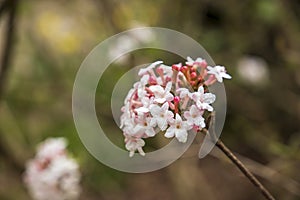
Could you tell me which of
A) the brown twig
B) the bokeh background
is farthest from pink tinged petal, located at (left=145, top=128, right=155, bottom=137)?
the bokeh background

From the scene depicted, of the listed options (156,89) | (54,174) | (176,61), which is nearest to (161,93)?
(156,89)

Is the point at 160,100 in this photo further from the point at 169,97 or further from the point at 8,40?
the point at 8,40

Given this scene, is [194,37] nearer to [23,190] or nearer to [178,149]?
[178,149]

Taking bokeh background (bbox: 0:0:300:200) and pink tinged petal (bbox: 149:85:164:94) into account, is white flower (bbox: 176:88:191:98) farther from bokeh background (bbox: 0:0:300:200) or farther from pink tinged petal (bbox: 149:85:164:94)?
bokeh background (bbox: 0:0:300:200)

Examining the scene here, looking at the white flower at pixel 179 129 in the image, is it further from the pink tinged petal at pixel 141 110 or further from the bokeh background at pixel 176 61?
the bokeh background at pixel 176 61

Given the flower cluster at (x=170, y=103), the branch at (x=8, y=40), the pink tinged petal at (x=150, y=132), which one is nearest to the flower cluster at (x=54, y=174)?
the branch at (x=8, y=40)

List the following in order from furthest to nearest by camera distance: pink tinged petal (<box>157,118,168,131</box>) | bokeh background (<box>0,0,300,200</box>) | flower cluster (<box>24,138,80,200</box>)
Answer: bokeh background (<box>0,0,300,200</box>) → flower cluster (<box>24,138,80,200</box>) → pink tinged petal (<box>157,118,168,131</box>)
